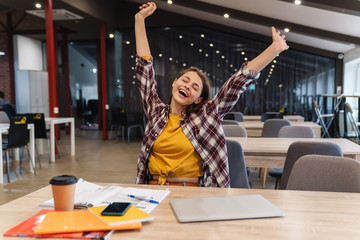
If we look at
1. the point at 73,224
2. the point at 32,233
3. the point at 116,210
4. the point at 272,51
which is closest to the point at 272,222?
the point at 116,210

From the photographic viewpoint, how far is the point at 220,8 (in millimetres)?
7391

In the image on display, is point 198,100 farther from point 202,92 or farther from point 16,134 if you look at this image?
point 16,134

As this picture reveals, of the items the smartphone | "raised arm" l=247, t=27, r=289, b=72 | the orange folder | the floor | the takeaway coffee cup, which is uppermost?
"raised arm" l=247, t=27, r=289, b=72

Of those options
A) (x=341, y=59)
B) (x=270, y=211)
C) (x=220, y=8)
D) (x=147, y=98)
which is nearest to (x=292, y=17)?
(x=220, y=8)

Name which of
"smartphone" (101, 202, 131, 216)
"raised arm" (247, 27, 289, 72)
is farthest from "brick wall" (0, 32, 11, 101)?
"smartphone" (101, 202, 131, 216)

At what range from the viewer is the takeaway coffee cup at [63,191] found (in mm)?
1029

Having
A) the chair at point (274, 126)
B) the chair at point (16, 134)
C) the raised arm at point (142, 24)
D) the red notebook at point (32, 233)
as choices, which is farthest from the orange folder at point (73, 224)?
the chair at point (16, 134)

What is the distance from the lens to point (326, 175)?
1635mm

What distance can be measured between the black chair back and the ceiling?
3128 mm

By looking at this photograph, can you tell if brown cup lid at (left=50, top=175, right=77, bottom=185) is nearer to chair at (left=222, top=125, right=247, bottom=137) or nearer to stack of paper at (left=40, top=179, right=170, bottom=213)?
stack of paper at (left=40, top=179, right=170, bottom=213)

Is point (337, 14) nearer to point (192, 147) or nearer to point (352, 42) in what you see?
point (352, 42)

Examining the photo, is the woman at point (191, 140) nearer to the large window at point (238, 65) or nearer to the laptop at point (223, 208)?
the laptop at point (223, 208)

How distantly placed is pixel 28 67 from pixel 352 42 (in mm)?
9351

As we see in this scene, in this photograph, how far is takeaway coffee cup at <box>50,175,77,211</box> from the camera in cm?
103
